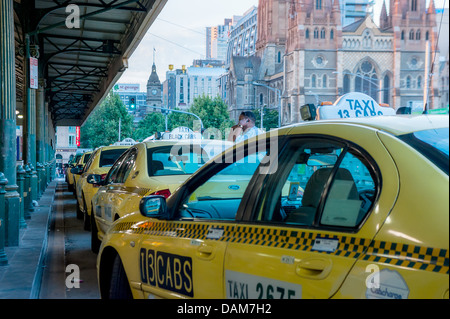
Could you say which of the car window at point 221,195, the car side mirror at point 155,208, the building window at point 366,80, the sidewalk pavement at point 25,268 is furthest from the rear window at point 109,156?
the building window at point 366,80

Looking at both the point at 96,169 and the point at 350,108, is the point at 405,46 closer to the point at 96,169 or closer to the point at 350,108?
the point at 96,169

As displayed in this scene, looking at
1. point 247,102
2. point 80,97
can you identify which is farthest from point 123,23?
point 247,102

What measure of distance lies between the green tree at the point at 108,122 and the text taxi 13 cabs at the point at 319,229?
93.7 meters

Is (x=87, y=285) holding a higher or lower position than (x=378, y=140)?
lower

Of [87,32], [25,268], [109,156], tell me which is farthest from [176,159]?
[87,32]

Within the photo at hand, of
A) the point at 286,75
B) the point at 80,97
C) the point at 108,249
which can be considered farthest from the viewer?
the point at 286,75

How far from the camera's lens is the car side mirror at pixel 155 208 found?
372cm

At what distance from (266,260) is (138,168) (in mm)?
4704

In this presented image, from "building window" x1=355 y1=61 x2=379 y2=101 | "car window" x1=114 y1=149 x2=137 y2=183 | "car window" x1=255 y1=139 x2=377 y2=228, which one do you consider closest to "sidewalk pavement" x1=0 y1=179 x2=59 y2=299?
"car window" x1=114 y1=149 x2=137 y2=183

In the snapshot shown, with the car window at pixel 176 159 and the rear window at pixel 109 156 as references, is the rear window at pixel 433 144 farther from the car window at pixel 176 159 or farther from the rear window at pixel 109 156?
the rear window at pixel 109 156

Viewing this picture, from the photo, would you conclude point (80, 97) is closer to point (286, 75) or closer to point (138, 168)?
point (138, 168)

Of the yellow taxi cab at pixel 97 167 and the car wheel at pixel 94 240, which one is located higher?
the yellow taxi cab at pixel 97 167

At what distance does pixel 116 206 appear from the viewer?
7297 mm

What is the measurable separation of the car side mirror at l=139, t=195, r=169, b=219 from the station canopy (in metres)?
10.9
